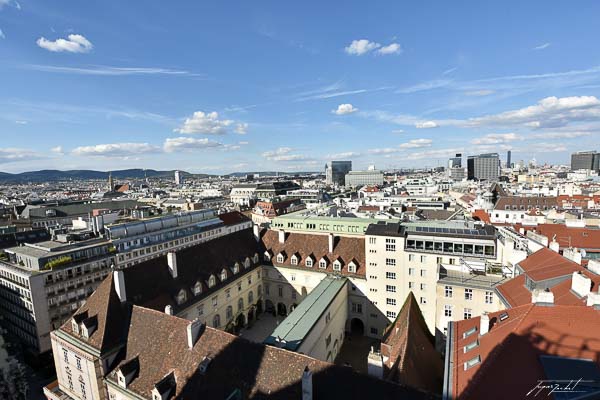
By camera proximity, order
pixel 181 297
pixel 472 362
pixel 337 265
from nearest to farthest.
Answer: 1. pixel 472 362
2. pixel 181 297
3. pixel 337 265

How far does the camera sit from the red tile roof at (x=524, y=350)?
16.5 meters

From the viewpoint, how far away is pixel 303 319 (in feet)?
109

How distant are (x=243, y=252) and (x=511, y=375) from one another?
41962 millimetres

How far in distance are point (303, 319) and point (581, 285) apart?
25.3 metres

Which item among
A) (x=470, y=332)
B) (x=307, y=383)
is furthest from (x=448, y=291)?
(x=307, y=383)

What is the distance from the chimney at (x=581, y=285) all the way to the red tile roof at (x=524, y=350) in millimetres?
5206

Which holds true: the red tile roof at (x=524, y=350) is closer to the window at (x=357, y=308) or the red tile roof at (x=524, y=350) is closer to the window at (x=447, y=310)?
the window at (x=447, y=310)

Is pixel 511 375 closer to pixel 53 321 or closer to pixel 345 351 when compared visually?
pixel 345 351

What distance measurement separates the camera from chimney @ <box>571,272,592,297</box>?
76.7 feet

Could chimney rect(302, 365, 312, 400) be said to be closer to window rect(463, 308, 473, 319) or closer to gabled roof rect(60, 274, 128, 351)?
gabled roof rect(60, 274, 128, 351)

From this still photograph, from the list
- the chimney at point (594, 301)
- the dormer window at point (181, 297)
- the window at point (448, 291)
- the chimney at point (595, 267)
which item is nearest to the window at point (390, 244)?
the window at point (448, 291)

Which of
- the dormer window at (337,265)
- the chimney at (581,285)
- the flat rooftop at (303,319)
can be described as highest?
the chimney at (581,285)

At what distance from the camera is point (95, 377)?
2747 cm

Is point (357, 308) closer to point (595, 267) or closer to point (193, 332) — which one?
point (595, 267)
